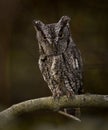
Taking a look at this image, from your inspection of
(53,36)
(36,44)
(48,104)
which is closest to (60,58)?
(53,36)

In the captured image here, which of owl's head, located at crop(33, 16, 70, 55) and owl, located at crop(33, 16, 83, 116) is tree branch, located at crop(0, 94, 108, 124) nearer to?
owl, located at crop(33, 16, 83, 116)

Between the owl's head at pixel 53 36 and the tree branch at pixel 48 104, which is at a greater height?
the owl's head at pixel 53 36

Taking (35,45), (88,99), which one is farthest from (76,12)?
(88,99)

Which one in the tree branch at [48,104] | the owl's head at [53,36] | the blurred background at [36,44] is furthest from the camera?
the blurred background at [36,44]

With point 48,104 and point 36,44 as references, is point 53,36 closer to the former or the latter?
point 48,104

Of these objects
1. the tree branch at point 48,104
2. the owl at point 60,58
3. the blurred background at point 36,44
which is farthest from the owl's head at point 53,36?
the blurred background at point 36,44

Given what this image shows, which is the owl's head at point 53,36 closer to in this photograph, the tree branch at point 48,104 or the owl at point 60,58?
the owl at point 60,58

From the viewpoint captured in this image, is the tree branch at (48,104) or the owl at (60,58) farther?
the owl at (60,58)

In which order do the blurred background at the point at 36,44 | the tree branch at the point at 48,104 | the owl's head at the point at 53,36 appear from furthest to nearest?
the blurred background at the point at 36,44 < the owl's head at the point at 53,36 < the tree branch at the point at 48,104
